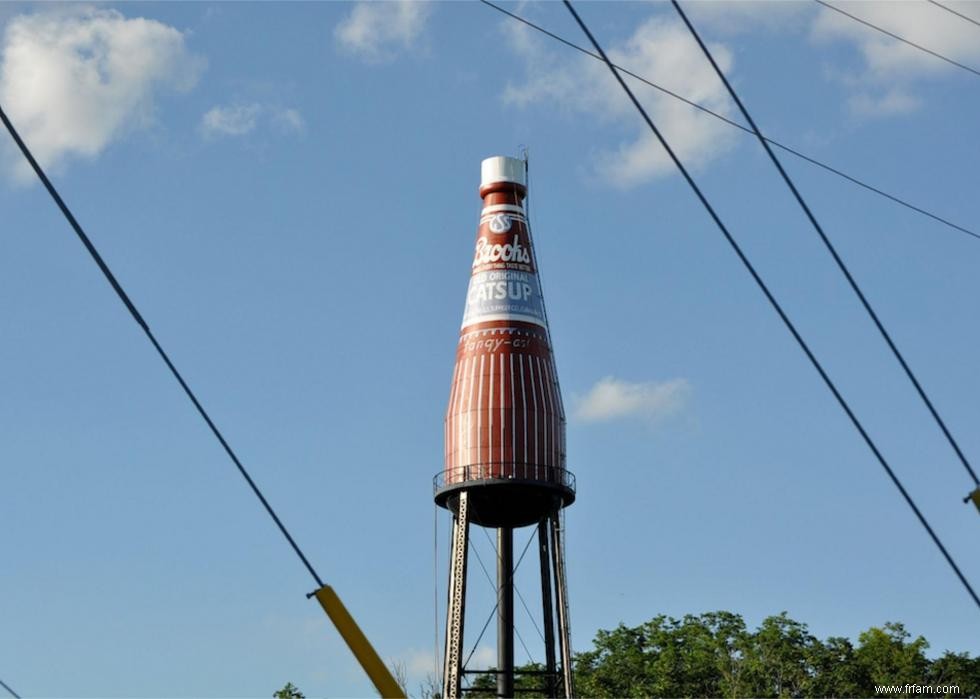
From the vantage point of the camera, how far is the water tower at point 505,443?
44.8 meters

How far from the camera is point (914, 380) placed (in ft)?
60.4

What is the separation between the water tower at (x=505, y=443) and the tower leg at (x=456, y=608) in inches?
1.0

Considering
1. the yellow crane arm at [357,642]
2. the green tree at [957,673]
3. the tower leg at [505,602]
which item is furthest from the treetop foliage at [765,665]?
the yellow crane arm at [357,642]

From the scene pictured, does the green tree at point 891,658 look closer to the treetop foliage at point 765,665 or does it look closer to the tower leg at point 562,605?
the treetop foliage at point 765,665

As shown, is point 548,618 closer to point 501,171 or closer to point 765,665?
point 501,171

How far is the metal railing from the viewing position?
4456 cm

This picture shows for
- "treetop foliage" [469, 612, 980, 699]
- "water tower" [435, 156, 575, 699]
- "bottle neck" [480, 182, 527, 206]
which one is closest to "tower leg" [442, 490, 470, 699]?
"water tower" [435, 156, 575, 699]

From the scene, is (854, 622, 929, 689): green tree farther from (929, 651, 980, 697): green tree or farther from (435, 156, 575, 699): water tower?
(435, 156, 575, 699): water tower

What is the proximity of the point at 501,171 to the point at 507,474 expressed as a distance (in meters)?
9.12

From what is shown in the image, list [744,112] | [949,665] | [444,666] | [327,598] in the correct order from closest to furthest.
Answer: [327,598] < [744,112] < [444,666] < [949,665]

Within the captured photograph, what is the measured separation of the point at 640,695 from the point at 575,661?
7397 millimetres

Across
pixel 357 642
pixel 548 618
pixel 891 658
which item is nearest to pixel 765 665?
pixel 891 658

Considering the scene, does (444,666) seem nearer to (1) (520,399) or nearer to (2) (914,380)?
(1) (520,399)

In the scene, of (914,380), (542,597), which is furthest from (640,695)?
(914,380)
